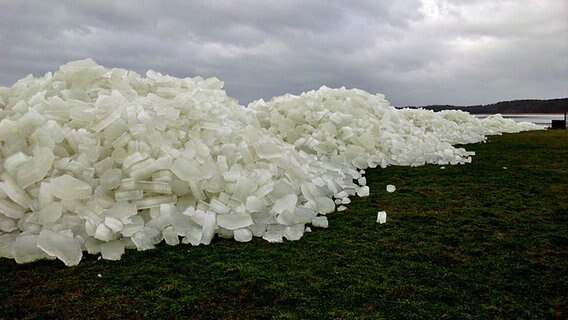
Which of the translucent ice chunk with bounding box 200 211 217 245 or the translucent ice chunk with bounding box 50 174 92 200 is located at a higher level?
the translucent ice chunk with bounding box 50 174 92 200

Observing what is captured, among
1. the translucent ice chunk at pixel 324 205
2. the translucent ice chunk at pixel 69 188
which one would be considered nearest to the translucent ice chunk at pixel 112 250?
the translucent ice chunk at pixel 69 188

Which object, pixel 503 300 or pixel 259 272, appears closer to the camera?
pixel 503 300

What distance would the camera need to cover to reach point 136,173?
220 centimetres

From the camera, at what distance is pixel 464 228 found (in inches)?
87.1

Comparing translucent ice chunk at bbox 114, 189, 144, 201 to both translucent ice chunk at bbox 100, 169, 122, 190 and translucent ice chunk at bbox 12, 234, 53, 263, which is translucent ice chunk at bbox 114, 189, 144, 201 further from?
translucent ice chunk at bbox 12, 234, 53, 263

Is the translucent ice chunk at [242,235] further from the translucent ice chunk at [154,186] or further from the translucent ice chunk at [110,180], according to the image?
the translucent ice chunk at [110,180]

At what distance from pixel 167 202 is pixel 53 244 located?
1.74 ft

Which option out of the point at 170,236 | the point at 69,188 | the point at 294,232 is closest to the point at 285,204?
the point at 294,232

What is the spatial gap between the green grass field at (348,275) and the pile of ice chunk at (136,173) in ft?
0.33

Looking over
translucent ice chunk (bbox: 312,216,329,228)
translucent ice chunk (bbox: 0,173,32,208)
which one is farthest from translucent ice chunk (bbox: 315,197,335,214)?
translucent ice chunk (bbox: 0,173,32,208)

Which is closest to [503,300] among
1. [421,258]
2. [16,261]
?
[421,258]

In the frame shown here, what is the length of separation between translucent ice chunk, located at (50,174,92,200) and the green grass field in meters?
0.35

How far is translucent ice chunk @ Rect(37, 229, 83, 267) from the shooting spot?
180 centimetres

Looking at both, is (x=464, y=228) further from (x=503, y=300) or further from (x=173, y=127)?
(x=173, y=127)
